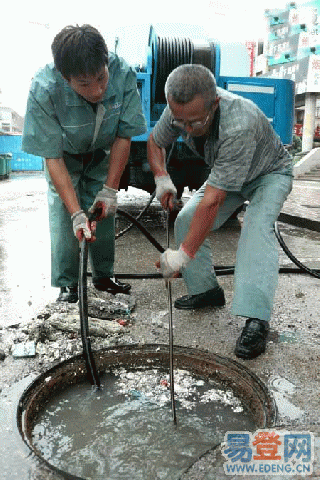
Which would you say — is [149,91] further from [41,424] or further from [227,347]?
[41,424]

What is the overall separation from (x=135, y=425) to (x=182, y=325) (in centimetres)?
94

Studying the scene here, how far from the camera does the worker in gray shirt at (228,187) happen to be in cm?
205

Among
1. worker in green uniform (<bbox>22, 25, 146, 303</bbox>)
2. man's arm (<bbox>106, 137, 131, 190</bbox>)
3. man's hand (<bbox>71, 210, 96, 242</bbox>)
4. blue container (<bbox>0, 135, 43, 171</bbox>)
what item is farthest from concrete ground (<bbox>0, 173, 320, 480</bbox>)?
blue container (<bbox>0, 135, 43, 171</bbox>)

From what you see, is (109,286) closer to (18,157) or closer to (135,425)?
(135,425)

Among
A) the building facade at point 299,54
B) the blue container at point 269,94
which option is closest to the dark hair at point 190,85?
the blue container at point 269,94

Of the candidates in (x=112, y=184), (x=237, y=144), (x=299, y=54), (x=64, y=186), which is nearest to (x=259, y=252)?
(x=237, y=144)

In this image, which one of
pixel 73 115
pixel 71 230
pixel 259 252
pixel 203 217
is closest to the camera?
pixel 203 217

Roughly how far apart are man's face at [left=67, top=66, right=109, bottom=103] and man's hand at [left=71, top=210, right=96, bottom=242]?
0.64 m

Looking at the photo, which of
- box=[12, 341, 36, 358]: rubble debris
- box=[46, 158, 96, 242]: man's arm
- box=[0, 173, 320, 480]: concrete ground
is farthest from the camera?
box=[46, 158, 96, 242]: man's arm

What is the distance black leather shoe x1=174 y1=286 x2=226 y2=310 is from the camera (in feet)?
9.45

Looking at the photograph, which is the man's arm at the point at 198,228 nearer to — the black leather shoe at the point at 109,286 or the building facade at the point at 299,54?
the black leather shoe at the point at 109,286

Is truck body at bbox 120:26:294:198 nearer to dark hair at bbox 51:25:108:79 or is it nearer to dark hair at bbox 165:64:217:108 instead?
dark hair at bbox 51:25:108:79

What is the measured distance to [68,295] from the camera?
2916 mm

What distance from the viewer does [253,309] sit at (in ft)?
7.68
